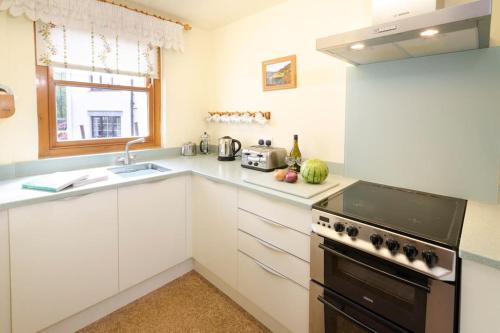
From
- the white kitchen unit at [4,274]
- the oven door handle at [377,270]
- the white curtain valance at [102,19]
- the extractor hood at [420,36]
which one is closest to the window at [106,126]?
the white curtain valance at [102,19]

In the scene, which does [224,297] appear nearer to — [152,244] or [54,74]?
[152,244]

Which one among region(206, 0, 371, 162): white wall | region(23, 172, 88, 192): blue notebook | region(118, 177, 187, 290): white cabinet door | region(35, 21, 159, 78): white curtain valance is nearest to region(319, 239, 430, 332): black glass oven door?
region(206, 0, 371, 162): white wall

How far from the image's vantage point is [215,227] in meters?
2.03

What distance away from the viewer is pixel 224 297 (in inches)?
80.6

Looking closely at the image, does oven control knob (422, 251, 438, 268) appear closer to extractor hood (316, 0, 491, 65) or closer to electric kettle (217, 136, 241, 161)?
extractor hood (316, 0, 491, 65)

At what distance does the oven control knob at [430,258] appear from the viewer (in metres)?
0.97

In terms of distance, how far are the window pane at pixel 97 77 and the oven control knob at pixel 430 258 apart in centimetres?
245

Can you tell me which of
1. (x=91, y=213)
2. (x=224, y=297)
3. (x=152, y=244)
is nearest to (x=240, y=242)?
(x=224, y=297)

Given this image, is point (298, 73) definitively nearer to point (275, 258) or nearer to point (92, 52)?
point (275, 258)

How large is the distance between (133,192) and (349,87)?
162 cm

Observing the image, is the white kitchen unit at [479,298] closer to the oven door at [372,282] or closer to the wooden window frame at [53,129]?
the oven door at [372,282]

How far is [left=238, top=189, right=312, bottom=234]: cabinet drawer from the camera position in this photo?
142cm

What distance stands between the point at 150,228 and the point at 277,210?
3.26 feet

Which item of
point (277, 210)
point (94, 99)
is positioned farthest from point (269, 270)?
point (94, 99)
